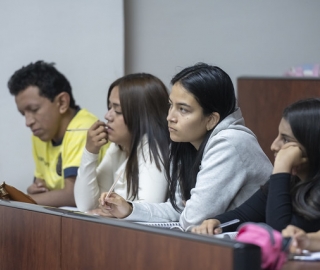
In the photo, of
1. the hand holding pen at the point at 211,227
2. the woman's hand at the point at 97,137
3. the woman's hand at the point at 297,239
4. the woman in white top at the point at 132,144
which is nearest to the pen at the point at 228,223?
the hand holding pen at the point at 211,227

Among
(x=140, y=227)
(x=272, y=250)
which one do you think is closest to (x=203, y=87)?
(x=140, y=227)

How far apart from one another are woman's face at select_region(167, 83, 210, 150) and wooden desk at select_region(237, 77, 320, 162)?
1367mm

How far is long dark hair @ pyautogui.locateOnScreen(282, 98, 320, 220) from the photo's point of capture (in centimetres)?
207

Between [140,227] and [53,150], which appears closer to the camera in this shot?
[140,227]

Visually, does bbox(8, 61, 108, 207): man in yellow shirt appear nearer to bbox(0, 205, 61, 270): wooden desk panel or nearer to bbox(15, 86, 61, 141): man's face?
bbox(15, 86, 61, 141): man's face

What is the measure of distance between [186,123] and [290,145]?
486mm

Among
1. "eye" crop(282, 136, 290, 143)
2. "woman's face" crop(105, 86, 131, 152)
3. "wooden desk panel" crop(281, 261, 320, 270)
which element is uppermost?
"eye" crop(282, 136, 290, 143)

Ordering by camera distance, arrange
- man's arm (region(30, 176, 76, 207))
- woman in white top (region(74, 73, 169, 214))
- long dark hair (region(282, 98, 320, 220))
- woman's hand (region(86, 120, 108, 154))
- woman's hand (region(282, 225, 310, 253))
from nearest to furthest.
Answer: woman's hand (region(282, 225, 310, 253)) → long dark hair (region(282, 98, 320, 220)) → woman in white top (region(74, 73, 169, 214)) → woman's hand (region(86, 120, 108, 154)) → man's arm (region(30, 176, 76, 207))

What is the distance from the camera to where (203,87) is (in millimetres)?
2566

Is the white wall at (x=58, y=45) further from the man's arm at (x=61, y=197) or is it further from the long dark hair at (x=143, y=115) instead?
the long dark hair at (x=143, y=115)

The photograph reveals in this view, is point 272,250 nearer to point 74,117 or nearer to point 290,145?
point 290,145

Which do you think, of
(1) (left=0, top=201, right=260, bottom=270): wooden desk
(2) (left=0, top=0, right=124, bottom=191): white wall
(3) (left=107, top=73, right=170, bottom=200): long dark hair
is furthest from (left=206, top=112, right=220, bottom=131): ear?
(2) (left=0, top=0, right=124, bottom=191): white wall

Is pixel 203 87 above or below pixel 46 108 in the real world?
above

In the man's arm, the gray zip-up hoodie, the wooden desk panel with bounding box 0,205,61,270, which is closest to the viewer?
the wooden desk panel with bounding box 0,205,61,270
